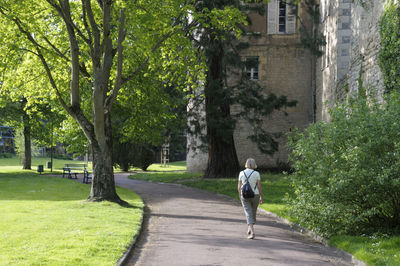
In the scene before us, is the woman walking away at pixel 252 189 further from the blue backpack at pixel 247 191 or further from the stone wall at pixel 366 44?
the stone wall at pixel 366 44

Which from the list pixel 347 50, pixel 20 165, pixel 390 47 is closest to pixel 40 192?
pixel 347 50

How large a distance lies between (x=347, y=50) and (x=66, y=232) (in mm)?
15587

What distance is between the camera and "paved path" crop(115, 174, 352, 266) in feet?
26.8

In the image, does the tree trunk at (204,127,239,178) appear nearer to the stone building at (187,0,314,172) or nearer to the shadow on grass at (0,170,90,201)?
the stone building at (187,0,314,172)

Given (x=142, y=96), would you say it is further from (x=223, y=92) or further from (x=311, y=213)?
(x=311, y=213)

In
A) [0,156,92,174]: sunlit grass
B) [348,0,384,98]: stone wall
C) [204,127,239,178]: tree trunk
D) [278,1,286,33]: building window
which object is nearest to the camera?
[348,0,384,98]: stone wall

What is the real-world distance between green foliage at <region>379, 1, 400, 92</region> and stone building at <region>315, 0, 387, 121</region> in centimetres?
53

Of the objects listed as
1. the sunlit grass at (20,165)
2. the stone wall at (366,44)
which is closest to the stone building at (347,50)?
the stone wall at (366,44)

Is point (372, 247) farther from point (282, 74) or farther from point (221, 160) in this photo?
point (282, 74)

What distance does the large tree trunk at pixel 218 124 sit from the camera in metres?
24.8

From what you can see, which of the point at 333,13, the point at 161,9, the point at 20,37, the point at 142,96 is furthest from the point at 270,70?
the point at 20,37

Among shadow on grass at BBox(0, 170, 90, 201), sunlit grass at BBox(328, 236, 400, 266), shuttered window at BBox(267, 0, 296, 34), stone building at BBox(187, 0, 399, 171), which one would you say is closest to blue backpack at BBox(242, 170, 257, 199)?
sunlit grass at BBox(328, 236, 400, 266)

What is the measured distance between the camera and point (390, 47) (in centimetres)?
1424

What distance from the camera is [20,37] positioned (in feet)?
56.1
